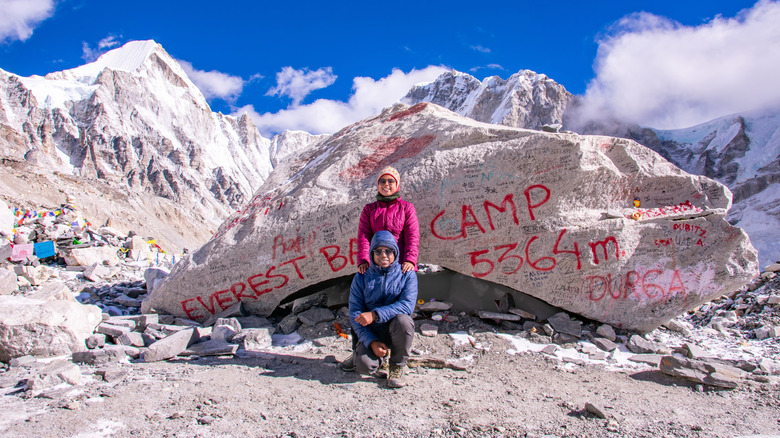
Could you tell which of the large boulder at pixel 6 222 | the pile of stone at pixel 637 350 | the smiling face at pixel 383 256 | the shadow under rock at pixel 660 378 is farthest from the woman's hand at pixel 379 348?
the large boulder at pixel 6 222

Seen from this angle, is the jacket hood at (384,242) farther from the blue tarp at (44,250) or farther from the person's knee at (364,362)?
the blue tarp at (44,250)

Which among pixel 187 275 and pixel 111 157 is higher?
pixel 111 157

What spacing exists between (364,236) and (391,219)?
1.05 ft

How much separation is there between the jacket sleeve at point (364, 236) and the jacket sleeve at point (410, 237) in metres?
0.37

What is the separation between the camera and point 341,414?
2945 millimetres

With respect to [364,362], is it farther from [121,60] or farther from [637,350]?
[121,60]

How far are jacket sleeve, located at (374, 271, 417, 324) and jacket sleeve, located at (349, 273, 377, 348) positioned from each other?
23 centimetres

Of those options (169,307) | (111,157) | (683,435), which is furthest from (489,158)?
(111,157)

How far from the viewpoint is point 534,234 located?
17.0 ft

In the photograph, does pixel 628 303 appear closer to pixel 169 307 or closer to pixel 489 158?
pixel 489 158

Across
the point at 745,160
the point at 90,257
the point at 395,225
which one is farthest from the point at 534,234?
the point at 745,160

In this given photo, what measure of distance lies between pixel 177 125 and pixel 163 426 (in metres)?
84.6

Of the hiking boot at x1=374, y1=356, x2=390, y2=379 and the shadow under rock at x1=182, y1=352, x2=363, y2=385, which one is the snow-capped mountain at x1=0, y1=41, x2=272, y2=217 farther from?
the hiking boot at x1=374, y1=356, x2=390, y2=379

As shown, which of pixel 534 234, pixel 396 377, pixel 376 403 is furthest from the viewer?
pixel 534 234
